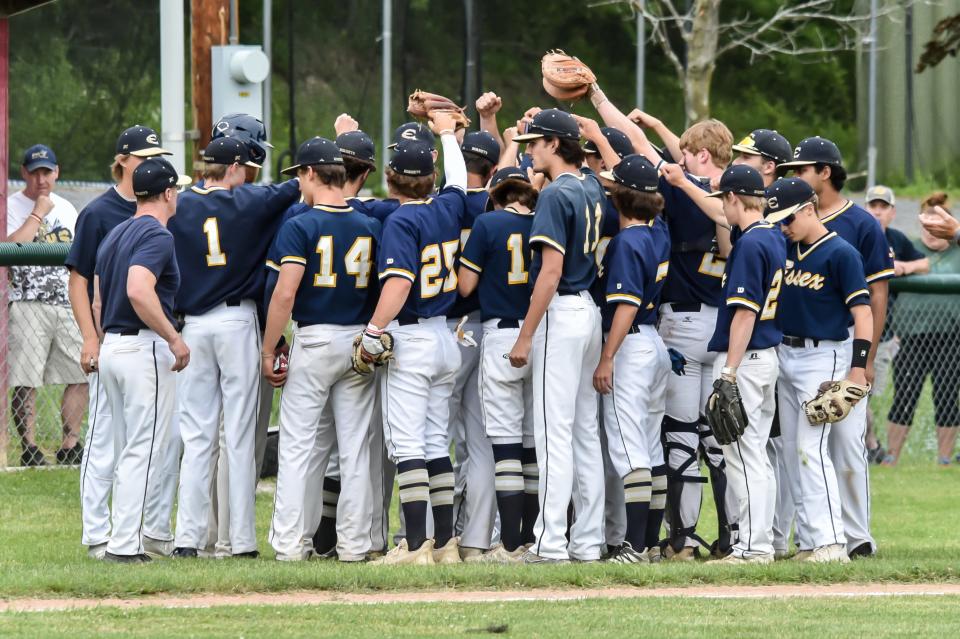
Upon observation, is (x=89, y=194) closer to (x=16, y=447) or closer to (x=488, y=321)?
(x=16, y=447)

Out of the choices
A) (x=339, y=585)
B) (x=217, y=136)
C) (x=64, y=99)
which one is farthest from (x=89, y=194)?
(x=339, y=585)

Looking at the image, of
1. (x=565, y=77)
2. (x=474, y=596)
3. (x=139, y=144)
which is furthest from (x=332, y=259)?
(x=474, y=596)

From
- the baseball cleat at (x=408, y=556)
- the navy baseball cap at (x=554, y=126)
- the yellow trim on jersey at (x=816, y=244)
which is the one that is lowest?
the baseball cleat at (x=408, y=556)

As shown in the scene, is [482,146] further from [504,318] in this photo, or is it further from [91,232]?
[91,232]

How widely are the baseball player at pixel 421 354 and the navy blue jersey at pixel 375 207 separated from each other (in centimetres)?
23

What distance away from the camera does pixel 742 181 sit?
24.5 feet

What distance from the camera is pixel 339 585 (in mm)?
6707

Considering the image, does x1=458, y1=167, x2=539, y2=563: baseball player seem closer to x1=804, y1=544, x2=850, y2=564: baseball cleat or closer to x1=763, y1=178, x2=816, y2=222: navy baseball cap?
x1=763, y1=178, x2=816, y2=222: navy baseball cap

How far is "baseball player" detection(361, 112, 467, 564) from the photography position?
7.45m

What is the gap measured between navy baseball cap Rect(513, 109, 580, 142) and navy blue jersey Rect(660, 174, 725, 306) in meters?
0.76

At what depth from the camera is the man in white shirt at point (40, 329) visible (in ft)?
34.6

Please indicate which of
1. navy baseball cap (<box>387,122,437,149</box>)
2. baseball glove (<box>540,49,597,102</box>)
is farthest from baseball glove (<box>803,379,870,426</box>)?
navy baseball cap (<box>387,122,437,149</box>)

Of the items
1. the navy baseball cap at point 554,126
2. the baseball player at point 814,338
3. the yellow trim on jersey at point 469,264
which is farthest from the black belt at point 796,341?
the yellow trim on jersey at point 469,264

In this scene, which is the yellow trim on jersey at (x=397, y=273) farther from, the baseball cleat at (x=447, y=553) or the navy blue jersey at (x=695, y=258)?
the navy blue jersey at (x=695, y=258)
